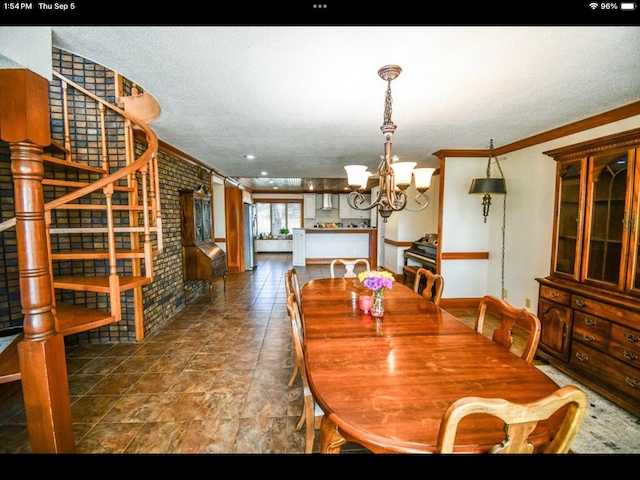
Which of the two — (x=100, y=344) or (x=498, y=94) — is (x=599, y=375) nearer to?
(x=498, y=94)

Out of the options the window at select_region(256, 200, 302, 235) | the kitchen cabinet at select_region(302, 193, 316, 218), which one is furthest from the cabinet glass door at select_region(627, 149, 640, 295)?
the window at select_region(256, 200, 302, 235)

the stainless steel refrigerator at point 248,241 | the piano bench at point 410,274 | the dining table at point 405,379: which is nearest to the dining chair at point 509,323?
the dining table at point 405,379

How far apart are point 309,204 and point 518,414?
9044 millimetres

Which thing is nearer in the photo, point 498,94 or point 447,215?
point 498,94

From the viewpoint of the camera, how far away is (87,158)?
2.71 meters

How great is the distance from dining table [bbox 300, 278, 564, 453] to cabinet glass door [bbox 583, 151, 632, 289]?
1541 mm

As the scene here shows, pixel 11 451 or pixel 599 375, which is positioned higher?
pixel 599 375

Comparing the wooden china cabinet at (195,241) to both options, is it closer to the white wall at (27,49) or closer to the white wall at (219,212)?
the white wall at (219,212)

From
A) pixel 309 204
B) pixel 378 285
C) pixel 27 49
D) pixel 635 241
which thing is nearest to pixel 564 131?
pixel 635 241

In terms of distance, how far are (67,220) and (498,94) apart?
13.3 ft

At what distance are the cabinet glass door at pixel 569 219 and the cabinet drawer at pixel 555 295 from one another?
18 centimetres

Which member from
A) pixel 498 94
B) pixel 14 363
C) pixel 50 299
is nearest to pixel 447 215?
pixel 498 94

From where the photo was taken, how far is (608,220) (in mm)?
2215

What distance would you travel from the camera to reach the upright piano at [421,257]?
14.9 feet
